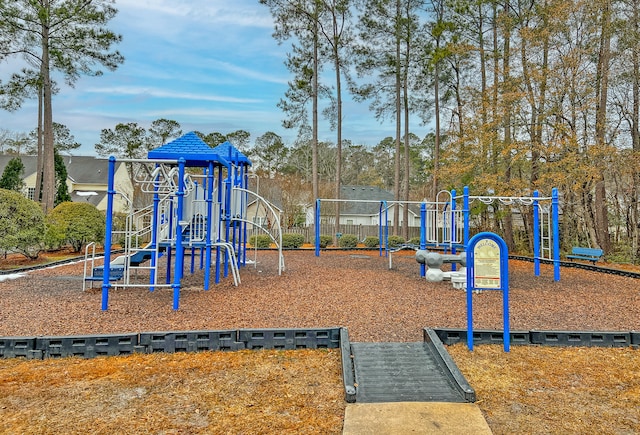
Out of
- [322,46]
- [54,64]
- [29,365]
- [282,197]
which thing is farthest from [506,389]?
[282,197]

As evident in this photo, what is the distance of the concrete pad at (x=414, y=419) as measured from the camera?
2463 mm

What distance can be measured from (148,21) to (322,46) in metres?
8.46

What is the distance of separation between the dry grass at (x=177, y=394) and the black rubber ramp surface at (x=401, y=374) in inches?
9.5

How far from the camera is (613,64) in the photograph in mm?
11969

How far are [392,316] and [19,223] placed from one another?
10866 millimetres

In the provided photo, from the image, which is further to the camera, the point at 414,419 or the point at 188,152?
the point at 188,152

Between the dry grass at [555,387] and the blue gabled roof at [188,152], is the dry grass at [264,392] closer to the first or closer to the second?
the dry grass at [555,387]

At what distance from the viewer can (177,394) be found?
298 centimetres

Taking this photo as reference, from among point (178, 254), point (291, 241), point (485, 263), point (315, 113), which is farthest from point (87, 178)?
point (485, 263)

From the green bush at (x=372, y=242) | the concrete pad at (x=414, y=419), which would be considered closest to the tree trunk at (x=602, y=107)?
the green bush at (x=372, y=242)

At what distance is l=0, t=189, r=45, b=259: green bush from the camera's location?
10156mm

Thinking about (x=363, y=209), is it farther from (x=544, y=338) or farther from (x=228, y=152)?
(x=544, y=338)

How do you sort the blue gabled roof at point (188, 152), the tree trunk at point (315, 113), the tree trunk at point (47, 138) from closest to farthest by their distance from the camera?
the blue gabled roof at point (188, 152) < the tree trunk at point (47, 138) < the tree trunk at point (315, 113)

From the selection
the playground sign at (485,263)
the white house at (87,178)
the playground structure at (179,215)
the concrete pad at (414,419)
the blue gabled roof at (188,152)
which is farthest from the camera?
the white house at (87,178)
